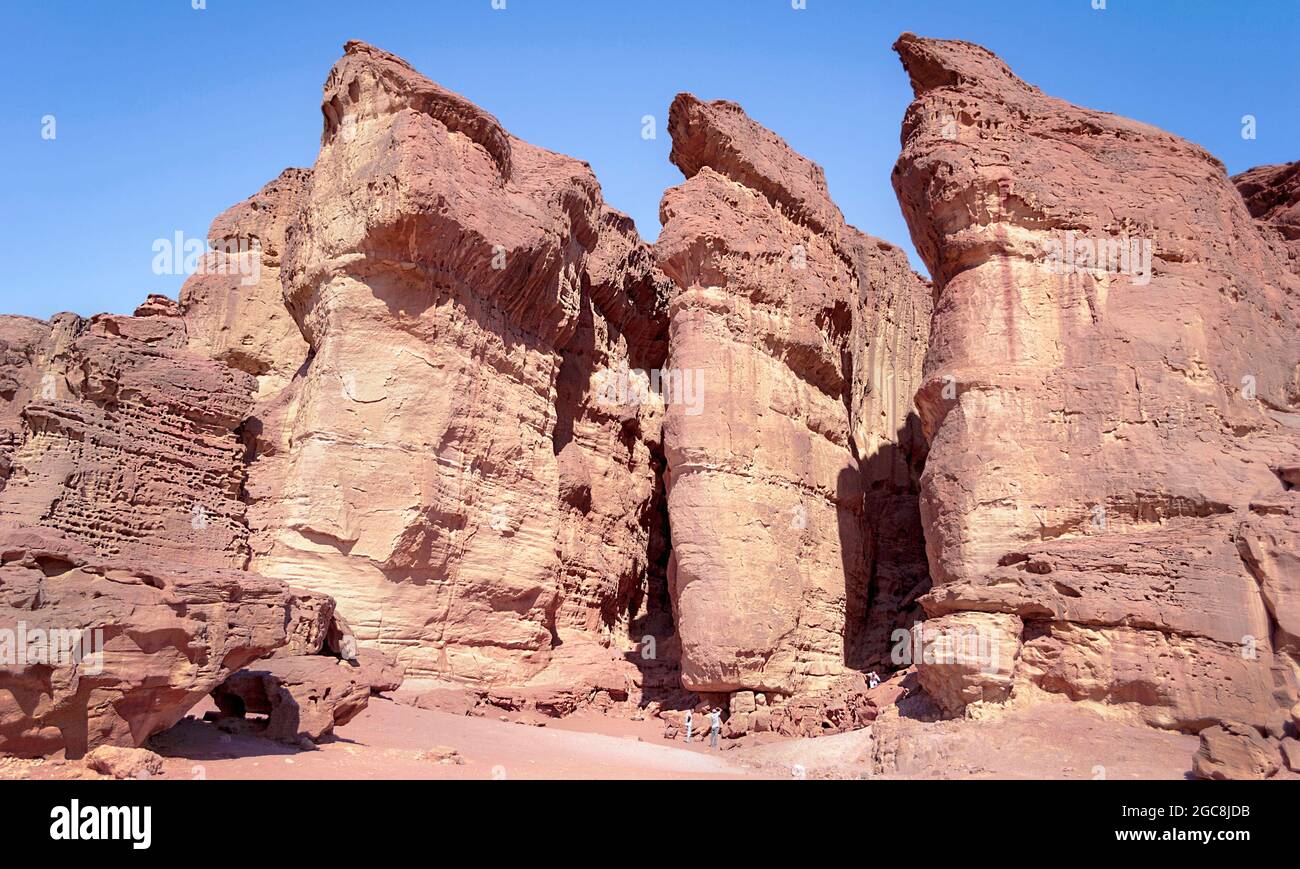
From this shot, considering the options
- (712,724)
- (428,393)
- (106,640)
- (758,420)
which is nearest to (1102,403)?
(758,420)

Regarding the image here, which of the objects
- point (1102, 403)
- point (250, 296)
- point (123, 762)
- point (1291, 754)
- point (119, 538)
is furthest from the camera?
point (250, 296)

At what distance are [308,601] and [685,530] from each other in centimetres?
599

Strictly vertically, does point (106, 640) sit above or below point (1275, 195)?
below

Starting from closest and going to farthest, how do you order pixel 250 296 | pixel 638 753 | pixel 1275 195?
pixel 638 753
pixel 250 296
pixel 1275 195

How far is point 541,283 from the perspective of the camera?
59.9 feet

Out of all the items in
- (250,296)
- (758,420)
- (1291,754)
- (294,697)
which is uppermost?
(250,296)

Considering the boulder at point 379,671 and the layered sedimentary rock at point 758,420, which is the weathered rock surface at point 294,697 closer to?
the boulder at point 379,671

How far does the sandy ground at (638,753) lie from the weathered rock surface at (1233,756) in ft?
1.35

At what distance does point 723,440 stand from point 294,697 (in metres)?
8.63

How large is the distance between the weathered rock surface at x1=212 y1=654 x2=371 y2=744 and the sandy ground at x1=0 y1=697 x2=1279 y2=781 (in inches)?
9.5

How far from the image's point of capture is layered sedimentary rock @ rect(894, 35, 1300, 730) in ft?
39.8

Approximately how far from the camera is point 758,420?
1788 centimetres

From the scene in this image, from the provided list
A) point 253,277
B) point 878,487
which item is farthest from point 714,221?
point 253,277

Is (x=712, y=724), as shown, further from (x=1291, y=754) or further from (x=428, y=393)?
(x=1291, y=754)
